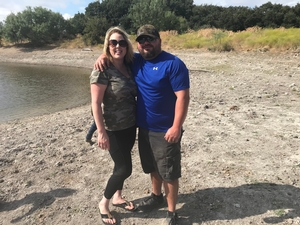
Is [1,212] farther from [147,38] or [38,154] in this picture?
[147,38]

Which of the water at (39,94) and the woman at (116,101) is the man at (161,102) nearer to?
the woman at (116,101)

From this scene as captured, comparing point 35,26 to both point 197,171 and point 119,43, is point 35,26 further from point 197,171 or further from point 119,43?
point 119,43

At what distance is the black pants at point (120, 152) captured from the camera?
315 cm

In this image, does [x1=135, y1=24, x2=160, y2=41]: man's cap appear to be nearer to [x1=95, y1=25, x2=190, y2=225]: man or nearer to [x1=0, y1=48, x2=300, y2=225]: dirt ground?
[x1=95, y1=25, x2=190, y2=225]: man

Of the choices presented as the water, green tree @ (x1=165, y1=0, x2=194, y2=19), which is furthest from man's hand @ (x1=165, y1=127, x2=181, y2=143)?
green tree @ (x1=165, y1=0, x2=194, y2=19)

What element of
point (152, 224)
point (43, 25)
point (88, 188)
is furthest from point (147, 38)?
point (43, 25)

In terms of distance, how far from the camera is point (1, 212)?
366 centimetres

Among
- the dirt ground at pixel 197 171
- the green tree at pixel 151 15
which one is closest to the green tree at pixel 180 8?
the green tree at pixel 151 15

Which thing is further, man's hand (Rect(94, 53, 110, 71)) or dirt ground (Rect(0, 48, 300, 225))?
dirt ground (Rect(0, 48, 300, 225))

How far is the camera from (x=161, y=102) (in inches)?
114

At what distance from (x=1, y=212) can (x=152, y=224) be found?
1.99 meters

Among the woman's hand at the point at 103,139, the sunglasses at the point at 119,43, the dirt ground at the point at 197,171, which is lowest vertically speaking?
the dirt ground at the point at 197,171

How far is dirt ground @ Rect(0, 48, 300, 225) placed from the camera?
3.54 meters

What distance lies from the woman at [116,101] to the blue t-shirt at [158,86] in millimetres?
112
